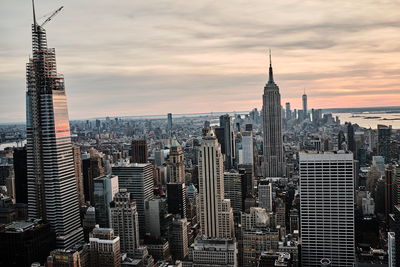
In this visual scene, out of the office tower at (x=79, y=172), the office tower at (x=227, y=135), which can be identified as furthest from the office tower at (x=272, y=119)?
the office tower at (x=79, y=172)

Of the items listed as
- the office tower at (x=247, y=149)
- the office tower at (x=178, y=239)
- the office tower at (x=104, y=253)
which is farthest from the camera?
the office tower at (x=247, y=149)

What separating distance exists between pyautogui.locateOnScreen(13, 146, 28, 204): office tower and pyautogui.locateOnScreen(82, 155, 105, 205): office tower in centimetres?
271

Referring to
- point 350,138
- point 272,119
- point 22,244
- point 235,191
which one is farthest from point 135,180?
point 272,119

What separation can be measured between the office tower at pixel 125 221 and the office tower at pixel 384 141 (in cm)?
1327

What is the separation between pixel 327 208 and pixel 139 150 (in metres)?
14.6

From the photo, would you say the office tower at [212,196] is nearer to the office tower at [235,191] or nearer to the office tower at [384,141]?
the office tower at [235,191]

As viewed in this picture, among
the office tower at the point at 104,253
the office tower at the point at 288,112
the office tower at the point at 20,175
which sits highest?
the office tower at the point at 288,112

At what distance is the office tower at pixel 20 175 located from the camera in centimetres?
1504

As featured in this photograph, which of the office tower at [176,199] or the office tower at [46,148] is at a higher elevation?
the office tower at [46,148]

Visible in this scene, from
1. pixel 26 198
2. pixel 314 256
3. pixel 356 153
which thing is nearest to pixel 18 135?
pixel 26 198

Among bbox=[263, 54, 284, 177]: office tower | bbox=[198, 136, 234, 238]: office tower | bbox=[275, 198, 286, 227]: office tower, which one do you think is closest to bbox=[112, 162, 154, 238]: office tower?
bbox=[198, 136, 234, 238]: office tower

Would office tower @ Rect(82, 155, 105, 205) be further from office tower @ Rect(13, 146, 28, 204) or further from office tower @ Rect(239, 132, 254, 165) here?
office tower @ Rect(239, 132, 254, 165)

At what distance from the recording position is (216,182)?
16.8 meters

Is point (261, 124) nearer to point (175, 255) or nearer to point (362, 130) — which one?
point (362, 130)
